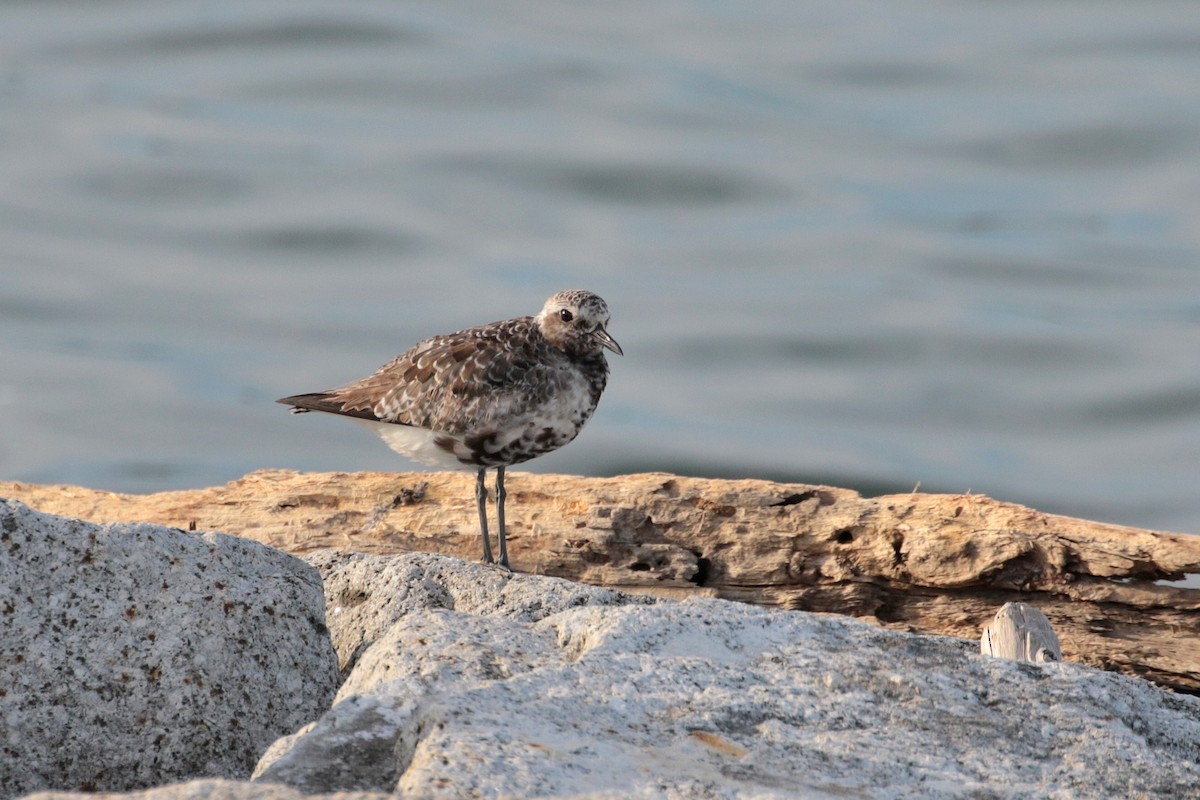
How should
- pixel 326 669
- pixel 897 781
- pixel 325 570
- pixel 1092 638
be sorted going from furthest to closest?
pixel 1092 638, pixel 325 570, pixel 326 669, pixel 897 781

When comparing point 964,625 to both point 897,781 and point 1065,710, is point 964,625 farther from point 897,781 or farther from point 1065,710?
point 897,781

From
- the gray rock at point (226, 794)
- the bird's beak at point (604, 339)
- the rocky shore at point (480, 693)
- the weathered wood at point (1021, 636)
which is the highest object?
the bird's beak at point (604, 339)

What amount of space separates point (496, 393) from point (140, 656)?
3.23 meters

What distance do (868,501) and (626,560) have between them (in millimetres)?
1347

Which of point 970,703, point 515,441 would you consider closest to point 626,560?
point 515,441

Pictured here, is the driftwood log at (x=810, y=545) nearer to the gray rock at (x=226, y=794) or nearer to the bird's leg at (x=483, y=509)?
the bird's leg at (x=483, y=509)

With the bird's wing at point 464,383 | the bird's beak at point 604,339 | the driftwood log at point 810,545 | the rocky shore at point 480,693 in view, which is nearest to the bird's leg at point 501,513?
the driftwood log at point 810,545

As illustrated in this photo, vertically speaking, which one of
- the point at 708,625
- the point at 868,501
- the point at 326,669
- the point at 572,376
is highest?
the point at 572,376

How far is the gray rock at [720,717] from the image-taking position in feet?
14.0

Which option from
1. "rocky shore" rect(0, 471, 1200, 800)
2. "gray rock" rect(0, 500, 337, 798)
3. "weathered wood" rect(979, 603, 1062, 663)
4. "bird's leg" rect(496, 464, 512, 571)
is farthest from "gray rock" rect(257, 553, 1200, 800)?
"bird's leg" rect(496, 464, 512, 571)

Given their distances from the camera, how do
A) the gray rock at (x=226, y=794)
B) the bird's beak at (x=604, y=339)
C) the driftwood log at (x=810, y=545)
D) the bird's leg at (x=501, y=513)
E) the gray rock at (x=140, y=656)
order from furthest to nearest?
1. the bird's beak at (x=604, y=339)
2. the bird's leg at (x=501, y=513)
3. the driftwood log at (x=810, y=545)
4. the gray rock at (x=140, y=656)
5. the gray rock at (x=226, y=794)

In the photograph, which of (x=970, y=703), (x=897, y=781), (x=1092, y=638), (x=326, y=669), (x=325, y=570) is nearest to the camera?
(x=897, y=781)

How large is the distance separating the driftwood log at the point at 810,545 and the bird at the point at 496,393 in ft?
1.17

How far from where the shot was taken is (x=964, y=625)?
7.54 meters
